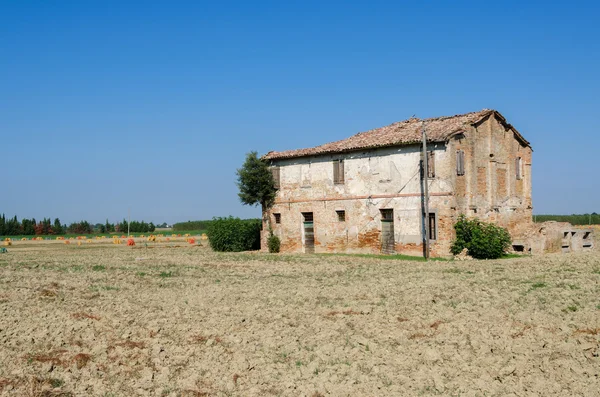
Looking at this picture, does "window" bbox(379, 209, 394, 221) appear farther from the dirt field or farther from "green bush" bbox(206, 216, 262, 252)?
the dirt field

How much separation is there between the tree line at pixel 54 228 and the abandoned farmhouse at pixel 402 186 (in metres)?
59.4

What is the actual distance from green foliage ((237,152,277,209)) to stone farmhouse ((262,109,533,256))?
0.61 m

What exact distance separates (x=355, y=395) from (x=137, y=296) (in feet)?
27.1

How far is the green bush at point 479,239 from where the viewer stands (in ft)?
82.1

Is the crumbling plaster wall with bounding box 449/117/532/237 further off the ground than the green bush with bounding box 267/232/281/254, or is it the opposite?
the crumbling plaster wall with bounding box 449/117/532/237

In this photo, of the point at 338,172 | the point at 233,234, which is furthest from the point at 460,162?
the point at 233,234

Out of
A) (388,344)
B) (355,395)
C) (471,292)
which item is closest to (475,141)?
(471,292)

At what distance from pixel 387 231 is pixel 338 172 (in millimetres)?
4341

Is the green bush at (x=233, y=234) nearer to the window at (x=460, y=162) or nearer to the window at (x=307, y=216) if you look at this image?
the window at (x=307, y=216)

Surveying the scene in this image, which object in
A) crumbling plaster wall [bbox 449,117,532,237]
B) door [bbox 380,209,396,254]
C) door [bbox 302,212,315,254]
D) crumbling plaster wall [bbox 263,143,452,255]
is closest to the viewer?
crumbling plaster wall [bbox 263,143,452,255]

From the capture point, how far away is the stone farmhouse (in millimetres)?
26688

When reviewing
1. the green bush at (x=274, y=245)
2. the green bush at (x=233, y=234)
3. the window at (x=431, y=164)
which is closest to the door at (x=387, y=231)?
the window at (x=431, y=164)

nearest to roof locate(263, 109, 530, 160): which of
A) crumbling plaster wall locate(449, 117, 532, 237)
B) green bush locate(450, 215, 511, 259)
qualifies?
crumbling plaster wall locate(449, 117, 532, 237)

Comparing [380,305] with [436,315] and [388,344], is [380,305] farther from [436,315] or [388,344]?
[388,344]
